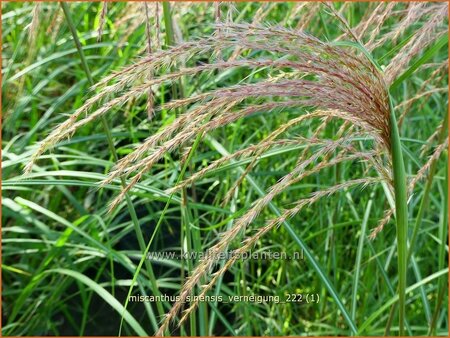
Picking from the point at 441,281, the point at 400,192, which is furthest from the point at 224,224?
the point at 400,192

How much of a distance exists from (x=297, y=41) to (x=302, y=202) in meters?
0.20

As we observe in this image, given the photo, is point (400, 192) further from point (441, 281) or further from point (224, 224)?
point (224, 224)

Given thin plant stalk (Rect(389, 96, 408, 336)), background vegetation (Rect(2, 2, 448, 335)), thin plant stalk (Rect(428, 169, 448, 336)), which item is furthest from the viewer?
background vegetation (Rect(2, 2, 448, 335))

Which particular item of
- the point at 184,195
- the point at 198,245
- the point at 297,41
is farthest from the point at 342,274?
the point at 297,41

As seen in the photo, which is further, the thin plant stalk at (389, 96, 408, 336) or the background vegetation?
the background vegetation

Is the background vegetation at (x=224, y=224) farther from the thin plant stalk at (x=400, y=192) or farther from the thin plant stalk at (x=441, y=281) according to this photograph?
the thin plant stalk at (x=400, y=192)

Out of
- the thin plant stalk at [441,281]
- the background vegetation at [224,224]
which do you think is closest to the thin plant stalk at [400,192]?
the thin plant stalk at [441,281]

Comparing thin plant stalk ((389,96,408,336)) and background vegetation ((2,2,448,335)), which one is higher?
thin plant stalk ((389,96,408,336))

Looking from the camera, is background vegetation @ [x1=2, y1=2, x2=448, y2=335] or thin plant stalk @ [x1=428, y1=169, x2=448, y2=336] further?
background vegetation @ [x1=2, y1=2, x2=448, y2=335]

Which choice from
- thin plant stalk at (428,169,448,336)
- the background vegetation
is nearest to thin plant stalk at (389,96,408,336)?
thin plant stalk at (428,169,448,336)

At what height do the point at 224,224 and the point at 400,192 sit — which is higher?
the point at 400,192

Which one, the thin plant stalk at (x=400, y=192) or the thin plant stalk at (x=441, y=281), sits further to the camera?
the thin plant stalk at (x=441, y=281)

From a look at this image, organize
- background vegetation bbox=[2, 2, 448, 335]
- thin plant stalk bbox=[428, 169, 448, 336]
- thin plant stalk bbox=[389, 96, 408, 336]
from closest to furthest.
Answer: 1. thin plant stalk bbox=[389, 96, 408, 336]
2. thin plant stalk bbox=[428, 169, 448, 336]
3. background vegetation bbox=[2, 2, 448, 335]

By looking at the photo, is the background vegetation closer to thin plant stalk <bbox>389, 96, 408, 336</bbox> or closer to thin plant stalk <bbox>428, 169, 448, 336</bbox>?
thin plant stalk <bbox>428, 169, 448, 336</bbox>
